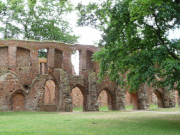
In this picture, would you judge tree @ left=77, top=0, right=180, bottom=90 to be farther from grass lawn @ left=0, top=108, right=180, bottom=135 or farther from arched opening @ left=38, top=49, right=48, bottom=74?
arched opening @ left=38, top=49, right=48, bottom=74

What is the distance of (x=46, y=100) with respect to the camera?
114 ft

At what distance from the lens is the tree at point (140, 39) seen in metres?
10.5

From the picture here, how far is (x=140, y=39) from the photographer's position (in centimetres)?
1259

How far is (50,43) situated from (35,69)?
3198 mm

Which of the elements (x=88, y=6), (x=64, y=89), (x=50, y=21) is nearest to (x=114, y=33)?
(x=88, y=6)

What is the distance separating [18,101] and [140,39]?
50.7ft

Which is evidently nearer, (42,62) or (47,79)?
(47,79)

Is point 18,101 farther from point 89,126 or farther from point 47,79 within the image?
point 89,126

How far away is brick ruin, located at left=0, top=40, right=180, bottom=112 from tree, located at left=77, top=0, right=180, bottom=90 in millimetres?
10746

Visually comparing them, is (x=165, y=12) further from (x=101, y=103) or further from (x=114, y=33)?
(x=101, y=103)

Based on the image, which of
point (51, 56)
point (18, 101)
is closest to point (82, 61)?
point (51, 56)

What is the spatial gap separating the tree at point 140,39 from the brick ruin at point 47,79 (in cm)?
1075

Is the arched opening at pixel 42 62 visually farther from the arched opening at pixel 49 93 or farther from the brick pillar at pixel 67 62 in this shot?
the brick pillar at pixel 67 62

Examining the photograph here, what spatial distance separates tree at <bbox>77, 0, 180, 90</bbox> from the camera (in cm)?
1048
